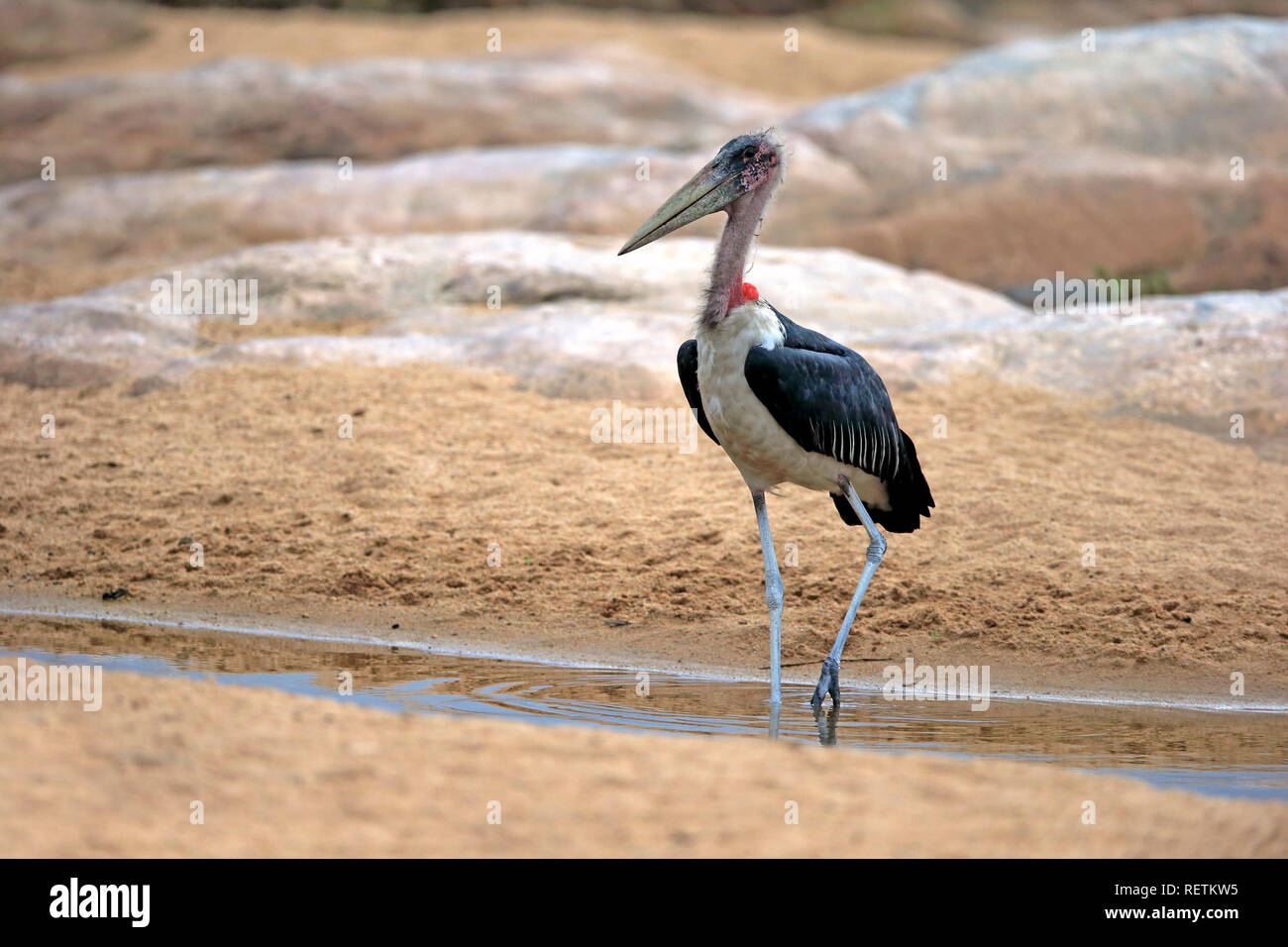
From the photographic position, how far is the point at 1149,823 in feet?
13.6

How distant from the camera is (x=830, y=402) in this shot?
6.34m

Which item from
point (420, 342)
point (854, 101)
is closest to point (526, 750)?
point (420, 342)

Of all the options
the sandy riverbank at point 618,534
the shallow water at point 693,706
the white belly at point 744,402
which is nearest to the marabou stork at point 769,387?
the white belly at point 744,402

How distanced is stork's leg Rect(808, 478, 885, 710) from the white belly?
0.22m

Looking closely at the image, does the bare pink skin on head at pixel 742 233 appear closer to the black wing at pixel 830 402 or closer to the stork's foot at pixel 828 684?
the black wing at pixel 830 402

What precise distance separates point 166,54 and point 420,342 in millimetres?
18402

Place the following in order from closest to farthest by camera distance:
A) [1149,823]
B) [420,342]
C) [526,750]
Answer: [1149,823]
[526,750]
[420,342]

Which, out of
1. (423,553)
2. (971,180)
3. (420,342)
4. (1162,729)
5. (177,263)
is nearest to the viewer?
(1162,729)

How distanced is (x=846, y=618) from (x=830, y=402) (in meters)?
0.89

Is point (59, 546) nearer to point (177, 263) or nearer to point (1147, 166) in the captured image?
point (177, 263)

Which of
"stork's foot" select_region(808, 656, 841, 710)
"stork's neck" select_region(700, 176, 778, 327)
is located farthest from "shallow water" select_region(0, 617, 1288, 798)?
"stork's neck" select_region(700, 176, 778, 327)

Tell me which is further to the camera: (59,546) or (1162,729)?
(59,546)

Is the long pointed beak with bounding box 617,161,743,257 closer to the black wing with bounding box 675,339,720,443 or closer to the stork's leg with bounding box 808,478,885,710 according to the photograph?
the black wing with bounding box 675,339,720,443

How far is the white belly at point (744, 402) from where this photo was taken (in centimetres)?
627
